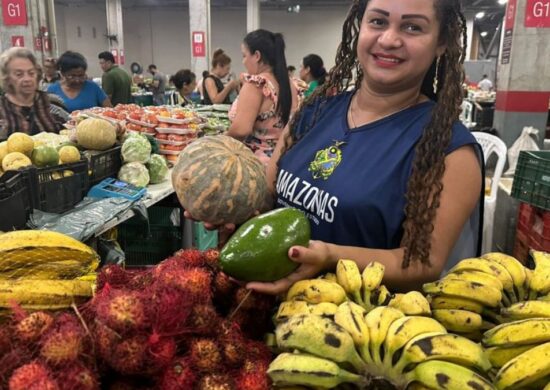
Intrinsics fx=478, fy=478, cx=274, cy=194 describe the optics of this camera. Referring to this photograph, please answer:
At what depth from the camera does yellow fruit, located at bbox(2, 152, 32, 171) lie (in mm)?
2493

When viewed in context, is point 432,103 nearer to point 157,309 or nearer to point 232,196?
point 232,196

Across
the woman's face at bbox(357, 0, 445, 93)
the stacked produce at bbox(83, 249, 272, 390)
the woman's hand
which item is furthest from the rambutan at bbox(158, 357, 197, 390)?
the woman's face at bbox(357, 0, 445, 93)

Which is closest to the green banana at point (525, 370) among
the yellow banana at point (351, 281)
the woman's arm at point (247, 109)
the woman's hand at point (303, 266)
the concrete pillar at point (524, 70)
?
the yellow banana at point (351, 281)

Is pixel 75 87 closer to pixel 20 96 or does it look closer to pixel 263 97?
pixel 20 96

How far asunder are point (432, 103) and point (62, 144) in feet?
7.77

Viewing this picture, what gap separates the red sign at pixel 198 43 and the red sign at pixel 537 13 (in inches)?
378

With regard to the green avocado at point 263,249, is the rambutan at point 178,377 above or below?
below

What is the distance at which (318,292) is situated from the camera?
1.04 metres

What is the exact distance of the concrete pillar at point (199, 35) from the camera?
1402cm

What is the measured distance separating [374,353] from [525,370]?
255mm

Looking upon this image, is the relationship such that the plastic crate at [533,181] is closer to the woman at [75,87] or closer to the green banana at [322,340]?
the green banana at [322,340]

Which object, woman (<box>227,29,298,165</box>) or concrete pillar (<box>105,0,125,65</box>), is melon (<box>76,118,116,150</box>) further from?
concrete pillar (<box>105,0,125,65</box>)

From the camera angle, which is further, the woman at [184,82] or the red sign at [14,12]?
the woman at [184,82]

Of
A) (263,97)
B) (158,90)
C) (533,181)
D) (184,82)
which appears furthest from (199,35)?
(533,181)
